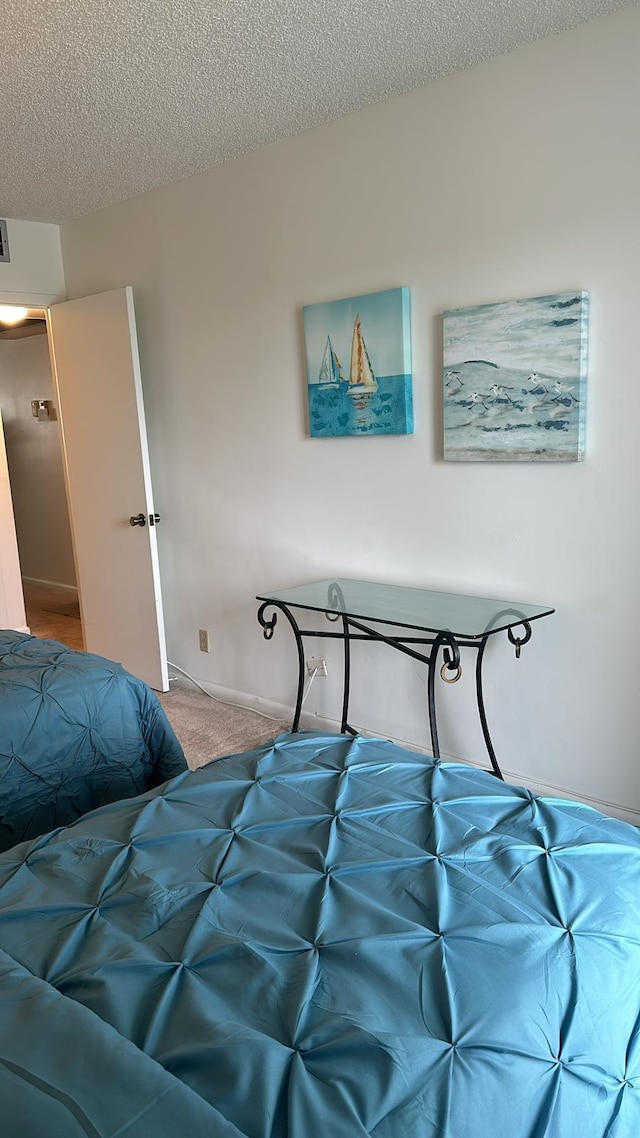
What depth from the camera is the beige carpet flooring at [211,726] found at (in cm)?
347

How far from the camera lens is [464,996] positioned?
1059mm

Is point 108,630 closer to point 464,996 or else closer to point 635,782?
point 635,782

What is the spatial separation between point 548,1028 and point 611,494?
178cm

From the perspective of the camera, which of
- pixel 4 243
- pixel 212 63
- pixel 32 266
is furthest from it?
pixel 32 266

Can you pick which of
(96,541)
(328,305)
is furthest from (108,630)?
(328,305)

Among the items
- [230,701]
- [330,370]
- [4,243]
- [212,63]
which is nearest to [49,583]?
[4,243]

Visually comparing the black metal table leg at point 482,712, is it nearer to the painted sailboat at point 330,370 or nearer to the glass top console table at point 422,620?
the glass top console table at point 422,620

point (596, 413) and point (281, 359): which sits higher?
point (281, 359)

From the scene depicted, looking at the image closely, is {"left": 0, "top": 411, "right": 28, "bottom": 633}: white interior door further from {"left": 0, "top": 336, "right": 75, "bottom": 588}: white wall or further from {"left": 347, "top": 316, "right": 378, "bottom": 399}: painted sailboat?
{"left": 347, "top": 316, "right": 378, "bottom": 399}: painted sailboat

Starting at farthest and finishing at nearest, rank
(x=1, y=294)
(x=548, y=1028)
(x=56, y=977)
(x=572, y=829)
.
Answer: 1. (x=1, y=294)
2. (x=572, y=829)
3. (x=56, y=977)
4. (x=548, y=1028)

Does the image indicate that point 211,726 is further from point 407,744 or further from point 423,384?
point 423,384

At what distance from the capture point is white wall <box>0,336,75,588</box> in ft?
21.5

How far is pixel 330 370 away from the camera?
10.5 feet

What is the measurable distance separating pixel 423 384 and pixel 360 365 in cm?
30
